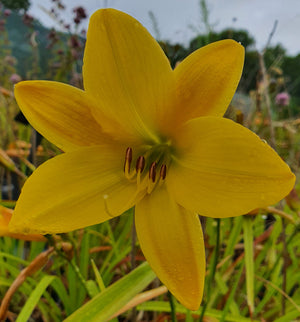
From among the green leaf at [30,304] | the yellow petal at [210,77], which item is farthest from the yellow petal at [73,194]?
the green leaf at [30,304]

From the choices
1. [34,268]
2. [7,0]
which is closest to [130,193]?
[34,268]

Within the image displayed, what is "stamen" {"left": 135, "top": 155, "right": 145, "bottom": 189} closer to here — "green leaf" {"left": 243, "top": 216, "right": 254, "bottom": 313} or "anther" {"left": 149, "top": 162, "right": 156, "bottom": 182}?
"anther" {"left": 149, "top": 162, "right": 156, "bottom": 182}

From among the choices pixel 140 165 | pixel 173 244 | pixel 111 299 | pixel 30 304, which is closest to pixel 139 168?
pixel 140 165

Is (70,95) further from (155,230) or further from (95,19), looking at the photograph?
(155,230)

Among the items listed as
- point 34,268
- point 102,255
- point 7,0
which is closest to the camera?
point 34,268

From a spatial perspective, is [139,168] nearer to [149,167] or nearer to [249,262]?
[149,167]

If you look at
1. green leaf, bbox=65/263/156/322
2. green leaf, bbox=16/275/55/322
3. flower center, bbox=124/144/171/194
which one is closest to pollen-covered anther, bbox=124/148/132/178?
flower center, bbox=124/144/171/194
